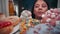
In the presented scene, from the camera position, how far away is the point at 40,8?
1.38 metres

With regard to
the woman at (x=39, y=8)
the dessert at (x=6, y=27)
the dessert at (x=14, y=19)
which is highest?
the woman at (x=39, y=8)

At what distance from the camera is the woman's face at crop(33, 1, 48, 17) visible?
1381 millimetres

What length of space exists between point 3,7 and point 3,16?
0.10 metres

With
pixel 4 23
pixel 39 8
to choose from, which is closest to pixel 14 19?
pixel 4 23

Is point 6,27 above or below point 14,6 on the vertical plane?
below

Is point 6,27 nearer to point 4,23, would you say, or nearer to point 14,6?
point 4,23

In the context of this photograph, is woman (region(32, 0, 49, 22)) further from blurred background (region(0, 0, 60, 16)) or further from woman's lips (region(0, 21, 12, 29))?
woman's lips (region(0, 21, 12, 29))

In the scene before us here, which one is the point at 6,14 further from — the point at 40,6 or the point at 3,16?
the point at 40,6

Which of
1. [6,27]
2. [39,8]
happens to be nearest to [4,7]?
[6,27]

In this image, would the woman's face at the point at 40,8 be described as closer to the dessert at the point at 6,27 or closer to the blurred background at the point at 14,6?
the blurred background at the point at 14,6

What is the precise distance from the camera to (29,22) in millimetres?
1394

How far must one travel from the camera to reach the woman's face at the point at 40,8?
1381mm

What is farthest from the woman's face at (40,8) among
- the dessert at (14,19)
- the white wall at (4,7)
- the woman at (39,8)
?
the white wall at (4,7)

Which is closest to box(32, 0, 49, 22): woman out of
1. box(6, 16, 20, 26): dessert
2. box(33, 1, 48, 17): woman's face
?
box(33, 1, 48, 17): woman's face
